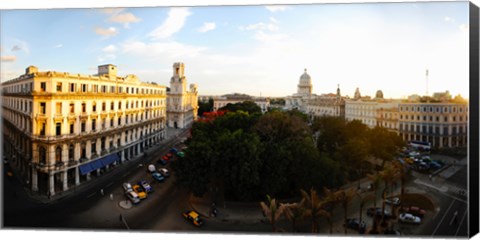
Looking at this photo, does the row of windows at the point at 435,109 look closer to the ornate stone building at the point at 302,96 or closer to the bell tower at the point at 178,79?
the ornate stone building at the point at 302,96

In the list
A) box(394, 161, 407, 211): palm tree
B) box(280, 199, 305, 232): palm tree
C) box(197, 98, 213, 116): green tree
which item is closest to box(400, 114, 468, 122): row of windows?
box(394, 161, 407, 211): palm tree

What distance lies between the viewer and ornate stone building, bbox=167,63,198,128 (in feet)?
24.9

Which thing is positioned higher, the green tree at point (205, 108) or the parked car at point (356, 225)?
the green tree at point (205, 108)

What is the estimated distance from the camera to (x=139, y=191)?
7633 millimetres

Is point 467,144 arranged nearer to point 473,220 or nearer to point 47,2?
point 473,220

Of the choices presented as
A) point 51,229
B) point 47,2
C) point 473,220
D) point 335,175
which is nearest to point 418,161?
point 473,220

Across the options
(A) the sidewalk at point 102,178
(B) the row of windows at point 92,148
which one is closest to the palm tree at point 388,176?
(A) the sidewalk at point 102,178

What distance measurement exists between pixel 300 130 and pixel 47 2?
778cm

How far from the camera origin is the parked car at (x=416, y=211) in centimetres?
624

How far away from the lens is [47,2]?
6.46 m

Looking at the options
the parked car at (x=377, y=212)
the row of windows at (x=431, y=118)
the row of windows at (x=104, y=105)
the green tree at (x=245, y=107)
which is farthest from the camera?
the green tree at (x=245, y=107)

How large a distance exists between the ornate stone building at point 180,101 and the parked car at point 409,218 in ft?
20.1

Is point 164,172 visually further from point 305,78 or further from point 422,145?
point 422,145

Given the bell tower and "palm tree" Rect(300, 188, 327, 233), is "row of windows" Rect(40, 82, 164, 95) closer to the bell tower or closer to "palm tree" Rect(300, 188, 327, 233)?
the bell tower
